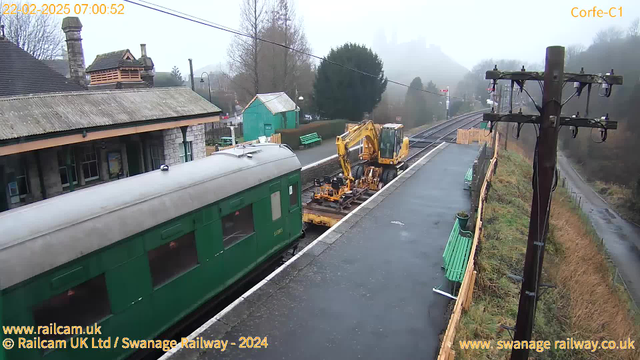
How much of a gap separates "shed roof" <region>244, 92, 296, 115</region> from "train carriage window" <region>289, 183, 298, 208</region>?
19.7 meters

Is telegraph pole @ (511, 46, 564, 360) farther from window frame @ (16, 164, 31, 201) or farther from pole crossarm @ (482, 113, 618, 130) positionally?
window frame @ (16, 164, 31, 201)

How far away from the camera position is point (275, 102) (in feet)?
102

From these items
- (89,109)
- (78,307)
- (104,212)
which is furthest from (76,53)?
(78,307)

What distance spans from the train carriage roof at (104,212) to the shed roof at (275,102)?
21.6 meters

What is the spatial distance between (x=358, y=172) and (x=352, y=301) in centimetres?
1212

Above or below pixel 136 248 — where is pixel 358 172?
below

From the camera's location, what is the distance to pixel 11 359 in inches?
182

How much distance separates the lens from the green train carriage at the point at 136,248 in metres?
4.96

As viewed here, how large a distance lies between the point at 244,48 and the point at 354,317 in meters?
35.0

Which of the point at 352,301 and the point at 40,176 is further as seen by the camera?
the point at 40,176

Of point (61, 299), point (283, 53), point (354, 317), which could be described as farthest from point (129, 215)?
point (283, 53)

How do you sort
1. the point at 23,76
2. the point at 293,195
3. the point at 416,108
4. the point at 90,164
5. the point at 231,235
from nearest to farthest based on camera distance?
the point at 231,235 → the point at 293,195 → the point at 90,164 → the point at 23,76 → the point at 416,108

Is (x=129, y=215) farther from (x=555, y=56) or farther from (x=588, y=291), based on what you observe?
(x=588, y=291)

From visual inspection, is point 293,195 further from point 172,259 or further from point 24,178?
point 24,178
